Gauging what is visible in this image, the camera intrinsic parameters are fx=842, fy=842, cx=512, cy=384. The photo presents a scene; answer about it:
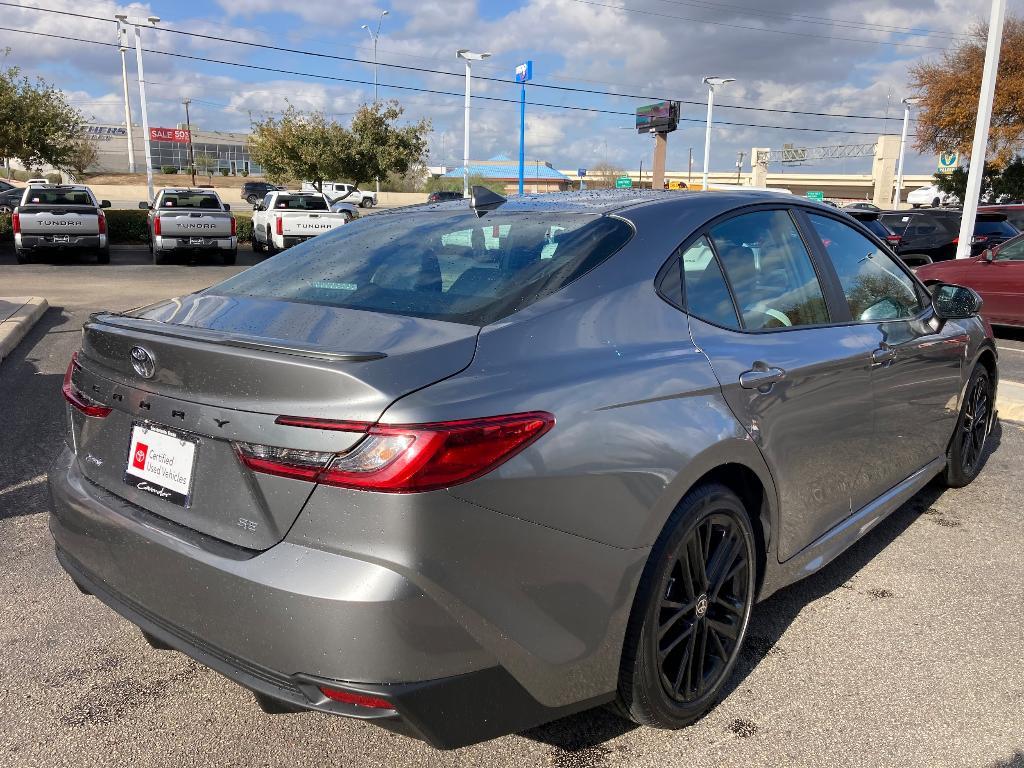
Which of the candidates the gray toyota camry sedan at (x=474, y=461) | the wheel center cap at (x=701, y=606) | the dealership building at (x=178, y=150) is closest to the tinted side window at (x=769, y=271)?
the gray toyota camry sedan at (x=474, y=461)

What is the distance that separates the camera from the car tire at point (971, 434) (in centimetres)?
463

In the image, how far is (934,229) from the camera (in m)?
17.4

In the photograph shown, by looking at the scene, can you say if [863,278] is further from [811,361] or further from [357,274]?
[357,274]

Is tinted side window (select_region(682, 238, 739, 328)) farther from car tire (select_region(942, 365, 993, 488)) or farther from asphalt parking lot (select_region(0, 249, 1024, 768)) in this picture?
car tire (select_region(942, 365, 993, 488))

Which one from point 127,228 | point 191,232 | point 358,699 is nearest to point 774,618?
point 358,699

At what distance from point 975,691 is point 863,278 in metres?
1.74

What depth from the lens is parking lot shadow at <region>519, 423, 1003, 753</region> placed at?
8.32 feet

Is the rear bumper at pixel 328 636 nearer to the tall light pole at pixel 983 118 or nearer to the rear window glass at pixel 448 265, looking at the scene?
the rear window glass at pixel 448 265

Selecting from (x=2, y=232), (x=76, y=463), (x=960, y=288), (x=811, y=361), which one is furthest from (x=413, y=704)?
(x=2, y=232)

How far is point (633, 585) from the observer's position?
2.20 m

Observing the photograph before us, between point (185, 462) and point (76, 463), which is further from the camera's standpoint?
point (76, 463)

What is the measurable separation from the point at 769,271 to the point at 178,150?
118235mm

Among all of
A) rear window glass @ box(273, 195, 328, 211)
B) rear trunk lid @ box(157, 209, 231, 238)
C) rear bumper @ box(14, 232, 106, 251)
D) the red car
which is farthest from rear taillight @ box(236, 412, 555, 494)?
rear window glass @ box(273, 195, 328, 211)

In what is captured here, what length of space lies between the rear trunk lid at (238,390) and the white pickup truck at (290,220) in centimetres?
1559
